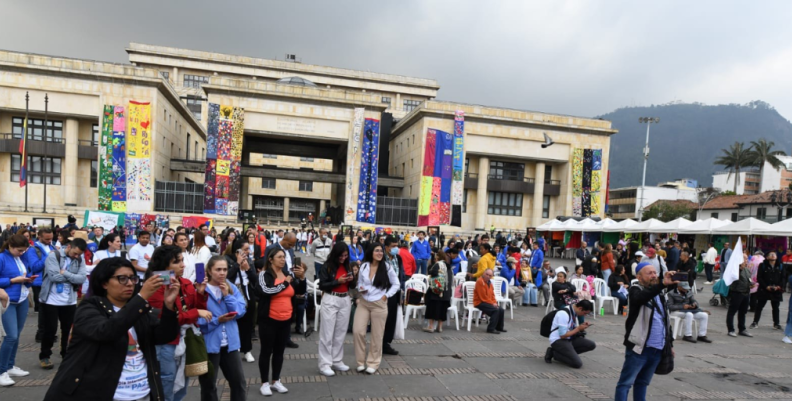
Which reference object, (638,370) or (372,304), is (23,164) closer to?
(372,304)

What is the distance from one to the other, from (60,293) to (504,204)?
41.1m

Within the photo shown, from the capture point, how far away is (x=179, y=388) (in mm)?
3316

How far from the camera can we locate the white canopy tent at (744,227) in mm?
17234

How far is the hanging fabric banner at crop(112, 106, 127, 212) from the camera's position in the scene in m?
30.7

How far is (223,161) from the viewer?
33.2m

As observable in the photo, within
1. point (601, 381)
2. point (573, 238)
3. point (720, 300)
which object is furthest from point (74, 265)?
point (573, 238)

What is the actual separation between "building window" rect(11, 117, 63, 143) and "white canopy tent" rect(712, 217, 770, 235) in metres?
41.7

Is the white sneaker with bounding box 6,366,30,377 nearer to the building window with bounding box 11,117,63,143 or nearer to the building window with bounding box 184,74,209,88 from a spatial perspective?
the building window with bounding box 11,117,63,143

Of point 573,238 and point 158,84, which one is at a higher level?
point 158,84

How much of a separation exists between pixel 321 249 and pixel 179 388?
21.7 ft

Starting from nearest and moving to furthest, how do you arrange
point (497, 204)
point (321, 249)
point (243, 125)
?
point (321, 249)
point (243, 125)
point (497, 204)

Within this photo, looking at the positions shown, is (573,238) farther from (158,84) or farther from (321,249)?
(158,84)

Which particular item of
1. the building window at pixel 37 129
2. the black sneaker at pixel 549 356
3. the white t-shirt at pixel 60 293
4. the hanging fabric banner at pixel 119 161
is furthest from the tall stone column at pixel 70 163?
the black sneaker at pixel 549 356

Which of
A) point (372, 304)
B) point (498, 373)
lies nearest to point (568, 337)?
point (498, 373)
